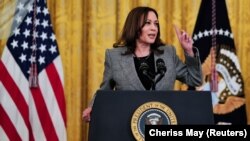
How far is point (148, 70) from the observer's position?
7.68ft

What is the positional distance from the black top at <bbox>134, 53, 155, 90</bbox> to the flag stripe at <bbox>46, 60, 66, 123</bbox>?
180 cm

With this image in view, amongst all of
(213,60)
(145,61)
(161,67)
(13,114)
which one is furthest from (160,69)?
(13,114)

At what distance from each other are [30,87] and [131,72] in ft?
6.33

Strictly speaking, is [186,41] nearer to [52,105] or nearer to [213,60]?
[213,60]

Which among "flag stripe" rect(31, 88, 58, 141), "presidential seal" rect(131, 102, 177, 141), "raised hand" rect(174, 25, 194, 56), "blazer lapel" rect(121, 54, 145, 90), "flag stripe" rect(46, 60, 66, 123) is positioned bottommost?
"flag stripe" rect(31, 88, 58, 141)

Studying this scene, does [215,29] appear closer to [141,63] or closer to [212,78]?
[212,78]

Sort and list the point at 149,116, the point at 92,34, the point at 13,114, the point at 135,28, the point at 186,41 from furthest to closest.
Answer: the point at 92,34, the point at 13,114, the point at 135,28, the point at 186,41, the point at 149,116

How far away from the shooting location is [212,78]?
416 centimetres

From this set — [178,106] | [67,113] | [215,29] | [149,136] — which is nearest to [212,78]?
[215,29]

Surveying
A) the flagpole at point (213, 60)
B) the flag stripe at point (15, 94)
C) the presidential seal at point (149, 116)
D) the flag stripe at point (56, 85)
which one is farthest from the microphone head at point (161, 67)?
the flag stripe at point (15, 94)

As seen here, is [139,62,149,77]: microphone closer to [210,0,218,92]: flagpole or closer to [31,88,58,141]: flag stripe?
[210,0,218,92]: flagpole

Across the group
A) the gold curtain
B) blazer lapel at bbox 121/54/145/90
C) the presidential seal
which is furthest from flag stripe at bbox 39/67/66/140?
the presidential seal

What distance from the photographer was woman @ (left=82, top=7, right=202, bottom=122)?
240cm

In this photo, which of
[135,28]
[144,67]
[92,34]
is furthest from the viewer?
[92,34]
